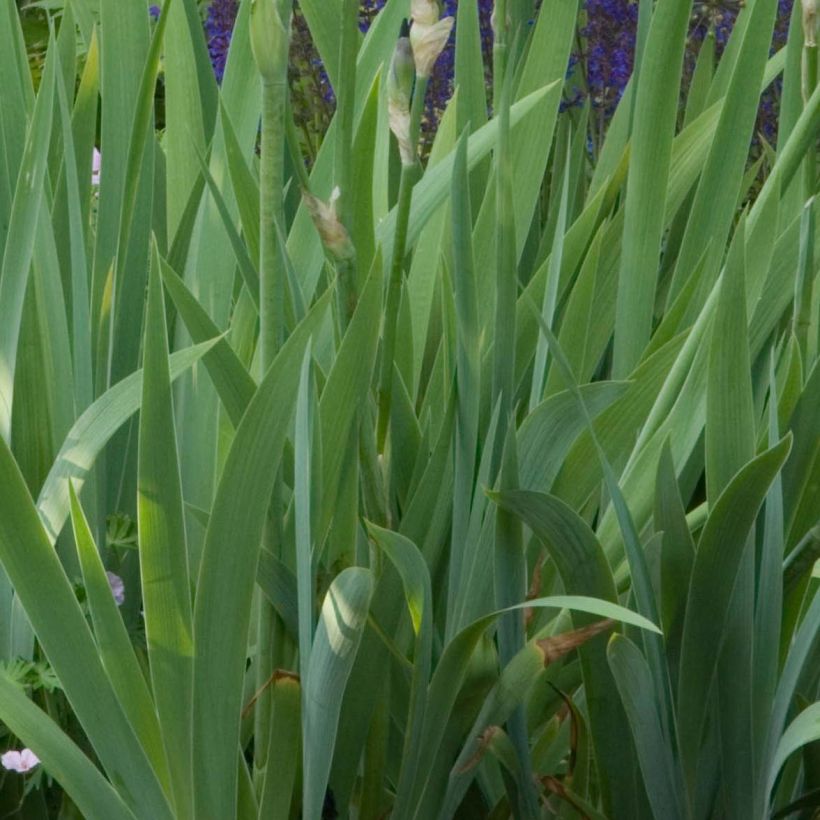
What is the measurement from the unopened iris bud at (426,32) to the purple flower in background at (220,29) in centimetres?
136

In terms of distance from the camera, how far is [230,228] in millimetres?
843

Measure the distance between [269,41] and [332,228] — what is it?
0.11 metres

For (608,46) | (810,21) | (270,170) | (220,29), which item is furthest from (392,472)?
(220,29)

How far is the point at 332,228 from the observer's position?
0.71 m

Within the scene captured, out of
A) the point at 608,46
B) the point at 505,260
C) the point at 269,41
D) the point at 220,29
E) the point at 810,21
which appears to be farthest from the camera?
the point at 220,29

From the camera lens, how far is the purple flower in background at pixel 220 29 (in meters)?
2.00

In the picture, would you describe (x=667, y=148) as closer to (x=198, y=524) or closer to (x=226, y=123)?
(x=226, y=123)

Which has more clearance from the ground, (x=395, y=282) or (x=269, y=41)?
(x=269, y=41)

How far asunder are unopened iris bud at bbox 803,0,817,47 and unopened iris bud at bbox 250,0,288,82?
0.38m

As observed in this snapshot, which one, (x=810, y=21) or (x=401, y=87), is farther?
(x=810, y=21)

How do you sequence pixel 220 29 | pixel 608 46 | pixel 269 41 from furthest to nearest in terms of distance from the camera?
pixel 220 29 < pixel 608 46 < pixel 269 41

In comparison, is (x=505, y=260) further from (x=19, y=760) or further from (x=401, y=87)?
(x=19, y=760)

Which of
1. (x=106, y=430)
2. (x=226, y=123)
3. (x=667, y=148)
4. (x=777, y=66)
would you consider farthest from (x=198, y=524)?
(x=777, y=66)

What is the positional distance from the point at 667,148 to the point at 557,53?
0.22 m
